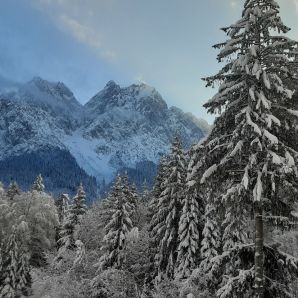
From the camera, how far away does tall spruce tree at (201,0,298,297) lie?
47.0ft

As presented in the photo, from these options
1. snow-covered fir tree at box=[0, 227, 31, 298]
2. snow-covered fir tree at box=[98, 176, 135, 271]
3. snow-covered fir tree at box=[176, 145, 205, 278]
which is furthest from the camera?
snow-covered fir tree at box=[98, 176, 135, 271]

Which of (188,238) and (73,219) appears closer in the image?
(188,238)

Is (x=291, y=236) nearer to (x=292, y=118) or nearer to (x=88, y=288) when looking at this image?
(x=292, y=118)

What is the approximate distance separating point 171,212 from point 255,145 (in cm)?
3036

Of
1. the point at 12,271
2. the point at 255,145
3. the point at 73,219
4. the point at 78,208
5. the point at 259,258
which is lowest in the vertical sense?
the point at 12,271

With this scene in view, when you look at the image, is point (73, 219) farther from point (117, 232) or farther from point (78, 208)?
point (117, 232)

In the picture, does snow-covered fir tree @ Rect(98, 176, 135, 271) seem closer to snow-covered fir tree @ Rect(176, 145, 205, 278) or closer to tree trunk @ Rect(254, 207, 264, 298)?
snow-covered fir tree @ Rect(176, 145, 205, 278)

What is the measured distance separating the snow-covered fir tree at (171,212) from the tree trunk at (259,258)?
27859 millimetres

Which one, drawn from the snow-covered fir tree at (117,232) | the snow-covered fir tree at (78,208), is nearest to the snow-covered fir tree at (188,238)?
the snow-covered fir tree at (117,232)

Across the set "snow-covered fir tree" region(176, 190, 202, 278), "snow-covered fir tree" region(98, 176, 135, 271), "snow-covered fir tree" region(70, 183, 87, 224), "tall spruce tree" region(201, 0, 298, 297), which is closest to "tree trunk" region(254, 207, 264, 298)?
"tall spruce tree" region(201, 0, 298, 297)

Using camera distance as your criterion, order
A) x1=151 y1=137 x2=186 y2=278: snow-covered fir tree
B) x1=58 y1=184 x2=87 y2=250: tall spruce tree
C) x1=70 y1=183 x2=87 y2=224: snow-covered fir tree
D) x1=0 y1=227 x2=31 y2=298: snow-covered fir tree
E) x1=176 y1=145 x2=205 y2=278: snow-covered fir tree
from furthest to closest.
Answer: x1=70 y1=183 x2=87 y2=224: snow-covered fir tree, x1=58 y1=184 x2=87 y2=250: tall spruce tree, x1=0 y1=227 x2=31 y2=298: snow-covered fir tree, x1=151 y1=137 x2=186 y2=278: snow-covered fir tree, x1=176 y1=145 x2=205 y2=278: snow-covered fir tree

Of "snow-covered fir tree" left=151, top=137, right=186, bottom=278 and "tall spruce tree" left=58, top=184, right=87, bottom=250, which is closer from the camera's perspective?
"snow-covered fir tree" left=151, top=137, right=186, bottom=278

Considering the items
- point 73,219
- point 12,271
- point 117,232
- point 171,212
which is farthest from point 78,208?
point 171,212

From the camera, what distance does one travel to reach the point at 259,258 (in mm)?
14625
